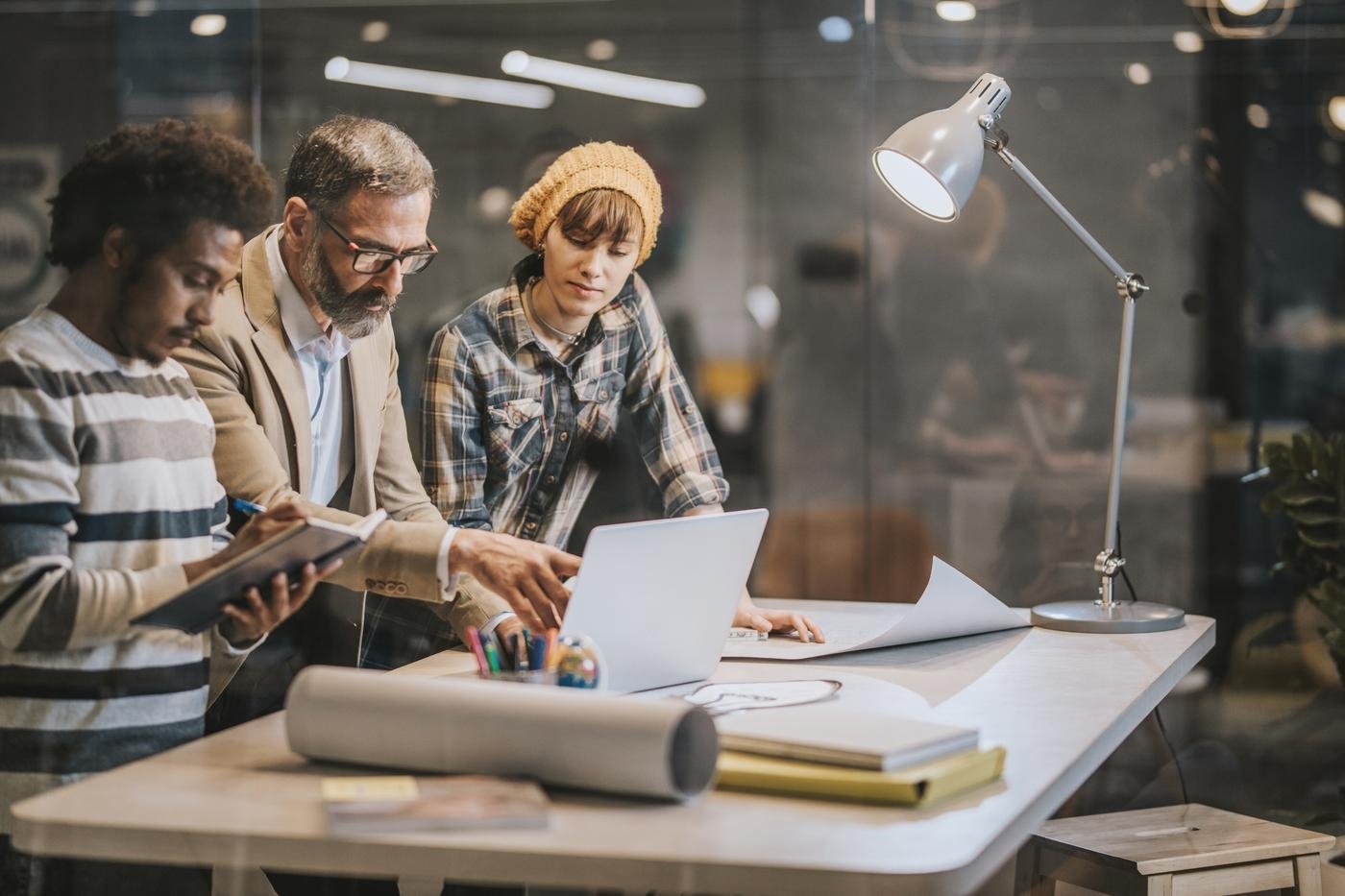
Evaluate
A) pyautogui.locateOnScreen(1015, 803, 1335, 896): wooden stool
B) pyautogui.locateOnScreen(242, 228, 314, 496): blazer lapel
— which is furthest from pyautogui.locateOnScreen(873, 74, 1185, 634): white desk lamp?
pyautogui.locateOnScreen(242, 228, 314, 496): blazer lapel

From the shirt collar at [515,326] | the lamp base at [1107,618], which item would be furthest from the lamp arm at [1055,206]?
the shirt collar at [515,326]

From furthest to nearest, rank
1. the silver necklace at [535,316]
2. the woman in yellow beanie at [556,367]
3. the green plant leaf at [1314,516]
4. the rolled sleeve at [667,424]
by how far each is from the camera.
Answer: the green plant leaf at [1314,516] < the rolled sleeve at [667,424] < the silver necklace at [535,316] < the woman in yellow beanie at [556,367]

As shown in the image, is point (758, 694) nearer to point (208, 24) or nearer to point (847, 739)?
point (847, 739)

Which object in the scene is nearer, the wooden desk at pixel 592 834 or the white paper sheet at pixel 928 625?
the wooden desk at pixel 592 834

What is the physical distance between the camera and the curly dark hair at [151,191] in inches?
73.7

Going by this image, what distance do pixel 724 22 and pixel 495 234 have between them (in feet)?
3.30

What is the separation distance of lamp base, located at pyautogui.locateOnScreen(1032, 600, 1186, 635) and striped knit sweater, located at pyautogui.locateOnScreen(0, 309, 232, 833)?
4.44ft

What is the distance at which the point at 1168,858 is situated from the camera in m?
2.33

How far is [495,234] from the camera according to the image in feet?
8.77

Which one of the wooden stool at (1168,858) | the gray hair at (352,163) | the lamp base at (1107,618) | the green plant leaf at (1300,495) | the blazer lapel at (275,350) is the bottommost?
the wooden stool at (1168,858)

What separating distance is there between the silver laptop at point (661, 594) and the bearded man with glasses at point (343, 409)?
0.17 m

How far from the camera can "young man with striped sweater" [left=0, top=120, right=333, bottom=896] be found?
68.4 inches

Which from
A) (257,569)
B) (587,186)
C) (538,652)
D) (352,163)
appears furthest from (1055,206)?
(257,569)

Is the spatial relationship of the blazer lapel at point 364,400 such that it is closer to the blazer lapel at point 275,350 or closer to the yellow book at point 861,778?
the blazer lapel at point 275,350
